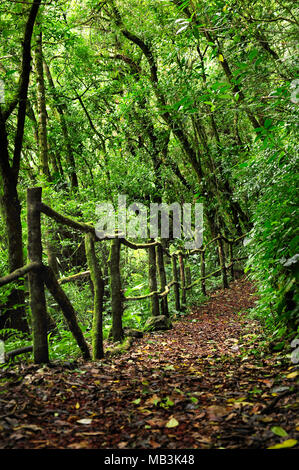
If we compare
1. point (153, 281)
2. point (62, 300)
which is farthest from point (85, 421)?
point (153, 281)

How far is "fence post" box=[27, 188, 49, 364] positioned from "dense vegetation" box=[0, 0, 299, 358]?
927 millimetres

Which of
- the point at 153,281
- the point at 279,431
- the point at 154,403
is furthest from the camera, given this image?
the point at 153,281

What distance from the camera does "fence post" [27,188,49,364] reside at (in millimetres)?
2740

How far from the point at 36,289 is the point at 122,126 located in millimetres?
7681

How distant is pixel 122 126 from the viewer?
9602 mm

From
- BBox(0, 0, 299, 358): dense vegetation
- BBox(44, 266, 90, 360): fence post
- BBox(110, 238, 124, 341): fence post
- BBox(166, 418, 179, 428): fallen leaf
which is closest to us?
BBox(166, 418, 179, 428): fallen leaf

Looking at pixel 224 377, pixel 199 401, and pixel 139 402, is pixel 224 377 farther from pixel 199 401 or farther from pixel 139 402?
pixel 139 402

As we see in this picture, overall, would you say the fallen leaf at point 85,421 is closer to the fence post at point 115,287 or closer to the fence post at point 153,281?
the fence post at point 115,287

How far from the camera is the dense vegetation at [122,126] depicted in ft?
15.3

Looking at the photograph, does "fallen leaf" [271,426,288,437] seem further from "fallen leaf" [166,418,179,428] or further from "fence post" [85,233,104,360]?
"fence post" [85,233,104,360]

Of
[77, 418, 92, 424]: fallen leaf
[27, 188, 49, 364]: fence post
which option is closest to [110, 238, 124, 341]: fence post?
[27, 188, 49, 364]: fence post

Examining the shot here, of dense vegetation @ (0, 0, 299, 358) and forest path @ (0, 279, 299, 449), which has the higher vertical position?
dense vegetation @ (0, 0, 299, 358)

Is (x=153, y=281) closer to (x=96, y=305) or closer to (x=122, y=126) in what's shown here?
(x=96, y=305)

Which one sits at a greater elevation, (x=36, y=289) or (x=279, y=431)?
(x=36, y=289)
